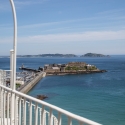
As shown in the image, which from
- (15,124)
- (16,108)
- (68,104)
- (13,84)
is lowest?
(68,104)

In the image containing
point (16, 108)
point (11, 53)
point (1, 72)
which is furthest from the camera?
point (1, 72)

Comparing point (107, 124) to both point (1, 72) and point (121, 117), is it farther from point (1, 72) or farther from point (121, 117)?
point (1, 72)

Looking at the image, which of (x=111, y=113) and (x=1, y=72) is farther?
(x=111, y=113)

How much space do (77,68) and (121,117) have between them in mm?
47016

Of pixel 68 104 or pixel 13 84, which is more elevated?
pixel 13 84

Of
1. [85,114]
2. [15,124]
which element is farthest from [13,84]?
[85,114]

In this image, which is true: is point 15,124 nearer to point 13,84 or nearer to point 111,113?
point 13,84

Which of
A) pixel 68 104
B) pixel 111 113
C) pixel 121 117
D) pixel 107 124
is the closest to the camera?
pixel 107 124

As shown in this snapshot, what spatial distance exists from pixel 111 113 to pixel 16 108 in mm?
17224

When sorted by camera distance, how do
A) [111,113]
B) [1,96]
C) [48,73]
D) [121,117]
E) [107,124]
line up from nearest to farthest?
1. [1,96]
2. [107,124]
3. [121,117]
4. [111,113]
5. [48,73]

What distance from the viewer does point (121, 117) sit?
17.2 metres

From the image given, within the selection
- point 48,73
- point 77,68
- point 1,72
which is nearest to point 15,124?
point 1,72

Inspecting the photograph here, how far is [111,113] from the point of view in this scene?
60.4 ft

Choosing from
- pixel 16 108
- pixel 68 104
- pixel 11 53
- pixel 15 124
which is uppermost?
pixel 11 53
